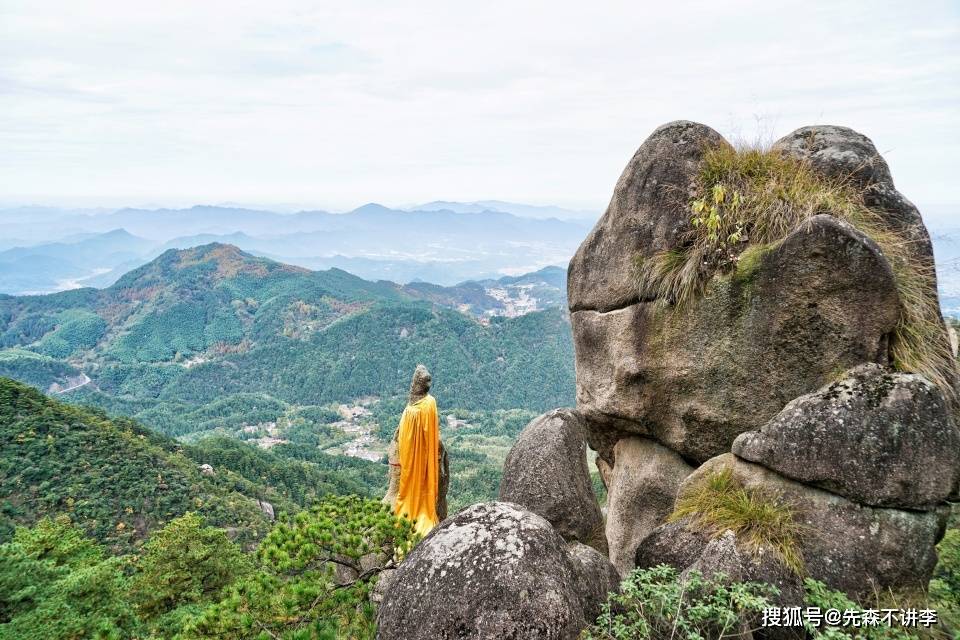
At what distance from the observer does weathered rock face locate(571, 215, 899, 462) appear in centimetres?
610

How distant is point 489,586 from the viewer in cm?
468

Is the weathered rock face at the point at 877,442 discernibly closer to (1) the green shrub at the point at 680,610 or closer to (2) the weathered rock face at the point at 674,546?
(2) the weathered rock face at the point at 674,546

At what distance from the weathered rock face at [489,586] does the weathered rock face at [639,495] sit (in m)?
3.32

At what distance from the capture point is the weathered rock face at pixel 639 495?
8219mm

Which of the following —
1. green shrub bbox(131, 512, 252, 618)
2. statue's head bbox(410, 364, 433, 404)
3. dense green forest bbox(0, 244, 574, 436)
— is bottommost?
dense green forest bbox(0, 244, 574, 436)

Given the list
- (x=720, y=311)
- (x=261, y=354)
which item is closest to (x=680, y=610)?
(x=720, y=311)

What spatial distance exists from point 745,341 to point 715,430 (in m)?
1.38

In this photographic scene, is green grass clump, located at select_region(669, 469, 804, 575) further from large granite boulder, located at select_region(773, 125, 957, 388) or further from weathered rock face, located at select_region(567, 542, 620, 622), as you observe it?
large granite boulder, located at select_region(773, 125, 957, 388)

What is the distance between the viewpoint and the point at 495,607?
457cm

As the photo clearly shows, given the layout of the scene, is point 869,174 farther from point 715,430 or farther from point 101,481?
point 101,481

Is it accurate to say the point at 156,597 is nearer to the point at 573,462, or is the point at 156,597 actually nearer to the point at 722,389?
the point at 573,462

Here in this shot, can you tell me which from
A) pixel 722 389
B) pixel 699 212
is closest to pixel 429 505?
pixel 722 389

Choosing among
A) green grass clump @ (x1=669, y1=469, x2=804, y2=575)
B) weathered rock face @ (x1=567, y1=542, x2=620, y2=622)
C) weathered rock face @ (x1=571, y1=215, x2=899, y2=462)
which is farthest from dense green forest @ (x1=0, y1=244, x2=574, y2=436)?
green grass clump @ (x1=669, y1=469, x2=804, y2=575)

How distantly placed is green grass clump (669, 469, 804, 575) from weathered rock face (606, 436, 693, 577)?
6.39 ft
